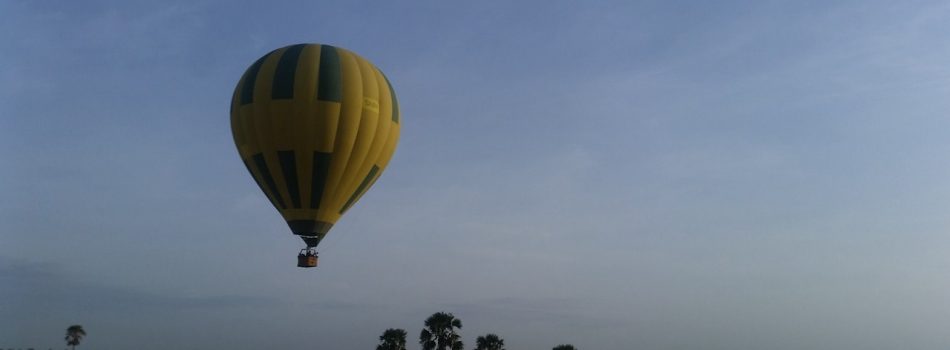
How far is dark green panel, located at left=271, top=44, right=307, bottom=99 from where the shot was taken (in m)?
38.0

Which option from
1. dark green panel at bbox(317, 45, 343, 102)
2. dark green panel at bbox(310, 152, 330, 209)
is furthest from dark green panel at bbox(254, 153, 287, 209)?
dark green panel at bbox(317, 45, 343, 102)

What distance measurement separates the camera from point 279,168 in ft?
126

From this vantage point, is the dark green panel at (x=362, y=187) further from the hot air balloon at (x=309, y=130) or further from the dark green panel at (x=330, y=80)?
the dark green panel at (x=330, y=80)

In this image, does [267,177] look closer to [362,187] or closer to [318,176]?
[318,176]

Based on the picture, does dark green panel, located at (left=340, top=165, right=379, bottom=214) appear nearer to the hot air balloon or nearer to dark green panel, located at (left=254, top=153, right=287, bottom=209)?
the hot air balloon

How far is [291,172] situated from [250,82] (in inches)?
200

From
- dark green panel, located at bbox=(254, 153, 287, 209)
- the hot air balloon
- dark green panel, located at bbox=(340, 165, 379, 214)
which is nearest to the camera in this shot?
the hot air balloon

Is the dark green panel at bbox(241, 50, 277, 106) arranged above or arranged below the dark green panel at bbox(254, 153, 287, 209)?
above

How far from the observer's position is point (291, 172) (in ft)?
125

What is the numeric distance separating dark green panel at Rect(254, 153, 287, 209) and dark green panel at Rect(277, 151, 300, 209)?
71cm

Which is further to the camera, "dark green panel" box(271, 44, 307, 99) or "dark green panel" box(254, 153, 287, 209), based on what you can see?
"dark green panel" box(254, 153, 287, 209)

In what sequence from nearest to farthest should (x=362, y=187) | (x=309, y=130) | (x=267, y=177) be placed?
(x=309, y=130) → (x=267, y=177) → (x=362, y=187)

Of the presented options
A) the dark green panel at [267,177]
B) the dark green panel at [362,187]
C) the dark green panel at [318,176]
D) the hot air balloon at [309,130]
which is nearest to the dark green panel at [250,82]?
the hot air balloon at [309,130]

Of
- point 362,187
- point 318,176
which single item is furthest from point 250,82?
point 362,187
